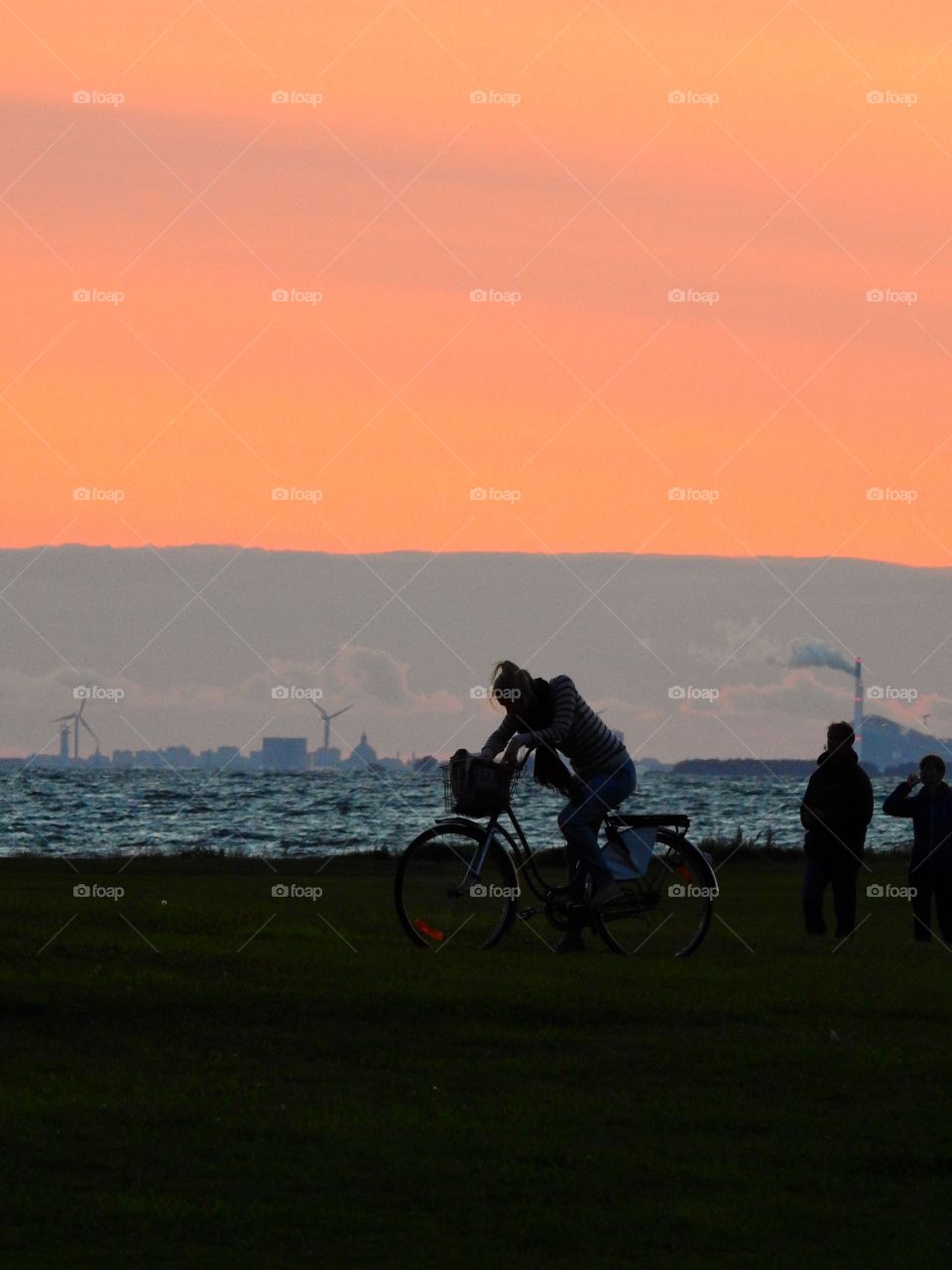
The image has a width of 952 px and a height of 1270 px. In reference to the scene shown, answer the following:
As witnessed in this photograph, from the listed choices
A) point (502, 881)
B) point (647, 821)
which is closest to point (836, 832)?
point (647, 821)

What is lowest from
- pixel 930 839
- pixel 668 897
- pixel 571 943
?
pixel 571 943

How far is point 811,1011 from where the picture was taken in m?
12.7

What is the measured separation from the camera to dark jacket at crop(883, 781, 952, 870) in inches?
706

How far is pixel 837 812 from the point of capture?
1798 centimetres

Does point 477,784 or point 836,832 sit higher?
point 477,784

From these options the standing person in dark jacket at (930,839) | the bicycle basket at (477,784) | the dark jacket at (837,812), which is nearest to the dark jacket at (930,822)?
the standing person in dark jacket at (930,839)

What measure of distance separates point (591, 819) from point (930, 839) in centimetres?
408

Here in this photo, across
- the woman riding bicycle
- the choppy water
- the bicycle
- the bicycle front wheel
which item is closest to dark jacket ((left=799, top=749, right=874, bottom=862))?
the bicycle

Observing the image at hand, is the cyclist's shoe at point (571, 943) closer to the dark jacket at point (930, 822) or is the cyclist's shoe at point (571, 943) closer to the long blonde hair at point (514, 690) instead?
the long blonde hair at point (514, 690)

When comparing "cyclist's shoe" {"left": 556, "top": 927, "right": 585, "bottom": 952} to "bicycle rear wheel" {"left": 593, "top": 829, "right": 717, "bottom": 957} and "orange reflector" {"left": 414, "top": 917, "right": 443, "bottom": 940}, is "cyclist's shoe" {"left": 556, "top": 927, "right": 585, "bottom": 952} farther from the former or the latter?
"orange reflector" {"left": 414, "top": 917, "right": 443, "bottom": 940}

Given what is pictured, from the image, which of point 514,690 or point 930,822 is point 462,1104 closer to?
point 514,690

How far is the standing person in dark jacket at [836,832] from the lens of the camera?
17.9 metres

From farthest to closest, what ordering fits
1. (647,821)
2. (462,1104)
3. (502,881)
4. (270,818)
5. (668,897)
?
(270,818), (668,897), (647,821), (502,881), (462,1104)

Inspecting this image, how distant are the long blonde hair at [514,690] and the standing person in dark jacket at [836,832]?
376 centimetres
